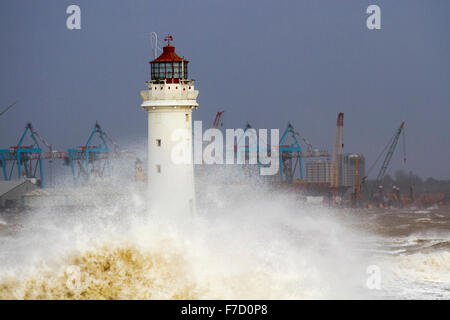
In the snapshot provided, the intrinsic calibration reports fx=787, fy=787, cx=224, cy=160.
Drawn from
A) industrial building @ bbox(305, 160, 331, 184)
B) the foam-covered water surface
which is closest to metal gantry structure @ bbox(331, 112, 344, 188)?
industrial building @ bbox(305, 160, 331, 184)

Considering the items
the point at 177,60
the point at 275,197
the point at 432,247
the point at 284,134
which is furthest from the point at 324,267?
the point at 284,134

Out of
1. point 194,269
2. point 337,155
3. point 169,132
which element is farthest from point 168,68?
point 337,155

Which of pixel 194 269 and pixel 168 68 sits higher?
pixel 168 68

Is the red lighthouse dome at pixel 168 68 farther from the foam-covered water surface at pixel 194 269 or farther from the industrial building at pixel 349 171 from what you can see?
the industrial building at pixel 349 171

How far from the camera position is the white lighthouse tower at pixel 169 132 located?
2322 cm

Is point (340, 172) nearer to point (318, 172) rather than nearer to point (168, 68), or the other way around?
point (318, 172)

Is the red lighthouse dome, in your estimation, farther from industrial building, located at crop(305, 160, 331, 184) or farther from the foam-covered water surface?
industrial building, located at crop(305, 160, 331, 184)

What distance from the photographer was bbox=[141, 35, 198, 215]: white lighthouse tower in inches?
914

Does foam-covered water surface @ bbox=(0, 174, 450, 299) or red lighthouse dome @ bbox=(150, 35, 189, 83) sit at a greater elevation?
red lighthouse dome @ bbox=(150, 35, 189, 83)

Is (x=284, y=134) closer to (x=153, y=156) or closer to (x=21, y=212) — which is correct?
(x=21, y=212)

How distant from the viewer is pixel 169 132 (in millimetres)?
23250

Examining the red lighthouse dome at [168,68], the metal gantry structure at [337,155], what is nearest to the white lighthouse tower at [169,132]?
the red lighthouse dome at [168,68]
